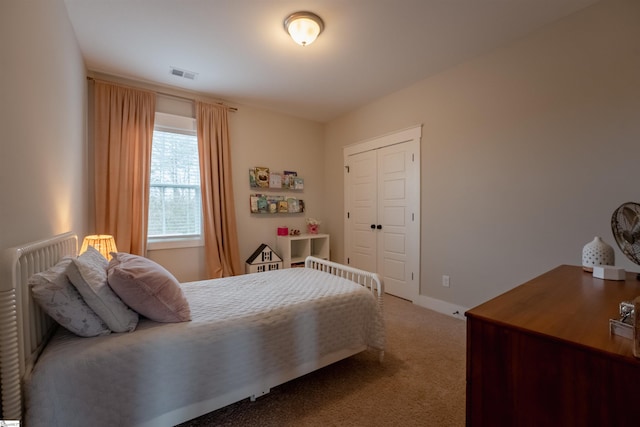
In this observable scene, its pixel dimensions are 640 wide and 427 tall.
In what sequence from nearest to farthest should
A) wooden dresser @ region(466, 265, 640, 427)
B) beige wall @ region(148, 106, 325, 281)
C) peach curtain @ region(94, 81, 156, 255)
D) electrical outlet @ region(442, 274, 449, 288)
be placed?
1. wooden dresser @ region(466, 265, 640, 427)
2. peach curtain @ region(94, 81, 156, 255)
3. electrical outlet @ region(442, 274, 449, 288)
4. beige wall @ region(148, 106, 325, 281)

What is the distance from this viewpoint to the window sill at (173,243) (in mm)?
3232

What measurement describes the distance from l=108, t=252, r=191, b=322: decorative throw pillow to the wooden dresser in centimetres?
141

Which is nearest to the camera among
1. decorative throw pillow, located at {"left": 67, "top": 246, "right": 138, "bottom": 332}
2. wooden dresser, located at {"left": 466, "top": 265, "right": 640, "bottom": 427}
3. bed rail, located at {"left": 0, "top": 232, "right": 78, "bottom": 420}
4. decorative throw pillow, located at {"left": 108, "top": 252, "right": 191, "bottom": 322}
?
wooden dresser, located at {"left": 466, "top": 265, "right": 640, "bottom": 427}

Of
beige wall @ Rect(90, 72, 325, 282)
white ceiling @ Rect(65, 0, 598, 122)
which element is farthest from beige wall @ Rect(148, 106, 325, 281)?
white ceiling @ Rect(65, 0, 598, 122)

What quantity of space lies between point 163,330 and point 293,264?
277 cm

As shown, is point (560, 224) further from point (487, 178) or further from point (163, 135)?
point (163, 135)

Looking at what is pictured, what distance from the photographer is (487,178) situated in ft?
8.80

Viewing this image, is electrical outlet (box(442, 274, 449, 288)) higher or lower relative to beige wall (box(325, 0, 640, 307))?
lower

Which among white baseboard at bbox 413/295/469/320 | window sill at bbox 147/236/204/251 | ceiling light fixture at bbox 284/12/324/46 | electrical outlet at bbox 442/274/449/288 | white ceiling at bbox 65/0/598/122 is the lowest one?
white baseboard at bbox 413/295/469/320

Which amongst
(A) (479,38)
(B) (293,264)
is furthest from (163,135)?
(A) (479,38)

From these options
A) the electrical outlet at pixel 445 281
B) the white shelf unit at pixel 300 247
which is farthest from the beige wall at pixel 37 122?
the electrical outlet at pixel 445 281

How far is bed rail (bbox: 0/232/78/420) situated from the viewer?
2.99 ft

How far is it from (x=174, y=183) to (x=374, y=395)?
10.6 ft

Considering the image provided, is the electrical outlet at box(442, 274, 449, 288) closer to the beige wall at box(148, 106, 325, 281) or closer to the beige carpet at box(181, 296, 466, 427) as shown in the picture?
the beige carpet at box(181, 296, 466, 427)
